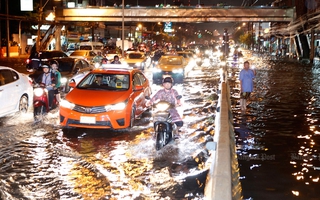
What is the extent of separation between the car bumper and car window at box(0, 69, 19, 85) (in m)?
2.44

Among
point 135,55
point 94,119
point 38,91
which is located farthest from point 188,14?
point 94,119

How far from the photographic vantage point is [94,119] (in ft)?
32.4

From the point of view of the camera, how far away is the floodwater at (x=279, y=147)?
6.47m

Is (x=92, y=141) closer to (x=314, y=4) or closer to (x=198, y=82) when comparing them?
(x=198, y=82)

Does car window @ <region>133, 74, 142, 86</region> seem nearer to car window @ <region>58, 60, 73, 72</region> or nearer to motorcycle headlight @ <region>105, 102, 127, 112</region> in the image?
motorcycle headlight @ <region>105, 102, 127, 112</region>

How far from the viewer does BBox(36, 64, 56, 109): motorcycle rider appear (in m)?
12.1

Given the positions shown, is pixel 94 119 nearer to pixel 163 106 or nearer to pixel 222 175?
pixel 163 106

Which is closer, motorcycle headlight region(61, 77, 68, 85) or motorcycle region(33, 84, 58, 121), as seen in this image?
motorcycle region(33, 84, 58, 121)

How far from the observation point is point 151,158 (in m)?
8.08

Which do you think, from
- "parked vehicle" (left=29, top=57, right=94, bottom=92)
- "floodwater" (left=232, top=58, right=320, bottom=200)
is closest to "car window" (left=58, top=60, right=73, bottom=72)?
"parked vehicle" (left=29, top=57, right=94, bottom=92)

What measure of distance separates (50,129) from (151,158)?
3.75m

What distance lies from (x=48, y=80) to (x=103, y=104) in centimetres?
294

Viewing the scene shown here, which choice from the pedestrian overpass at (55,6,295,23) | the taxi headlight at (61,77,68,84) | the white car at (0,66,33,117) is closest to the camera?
the white car at (0,66,33,117)

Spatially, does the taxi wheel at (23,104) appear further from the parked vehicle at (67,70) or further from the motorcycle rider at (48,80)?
the parked vehicle at (67,70)
